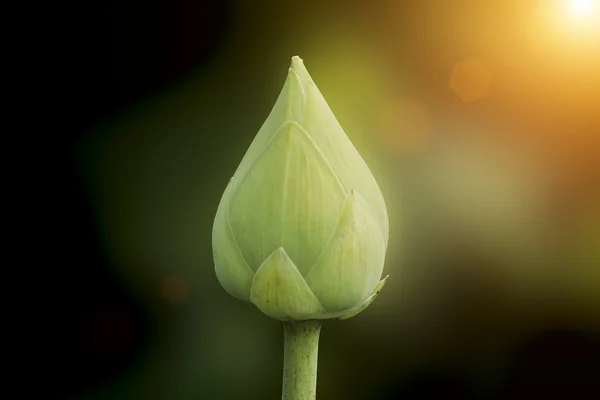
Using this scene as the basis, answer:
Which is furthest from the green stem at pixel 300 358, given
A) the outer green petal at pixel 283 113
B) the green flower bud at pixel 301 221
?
the outer green petal at pixel 283 113

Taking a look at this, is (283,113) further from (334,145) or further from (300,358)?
(300,358)

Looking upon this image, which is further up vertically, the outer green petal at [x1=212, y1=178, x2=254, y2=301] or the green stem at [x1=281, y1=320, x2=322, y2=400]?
the outer green petal at [x1=212, y1=178, x2=254, y2=301]

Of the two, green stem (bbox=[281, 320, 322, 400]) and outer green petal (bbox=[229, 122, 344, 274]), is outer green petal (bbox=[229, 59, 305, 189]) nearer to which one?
outer green petal (bbox=[229, 122, 344, 274])

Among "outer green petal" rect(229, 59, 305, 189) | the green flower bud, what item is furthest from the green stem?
"outer green petal" rect(229, 59, 305, 189)

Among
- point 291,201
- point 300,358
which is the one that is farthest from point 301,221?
point 300,358

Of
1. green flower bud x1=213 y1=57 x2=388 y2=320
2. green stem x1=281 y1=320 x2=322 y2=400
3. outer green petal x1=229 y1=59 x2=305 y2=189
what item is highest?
outer green petal x1=229 y1=59 x2=305 y2=189

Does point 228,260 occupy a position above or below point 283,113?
below

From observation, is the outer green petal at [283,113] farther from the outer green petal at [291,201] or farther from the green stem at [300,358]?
the green stem at [300,358]
